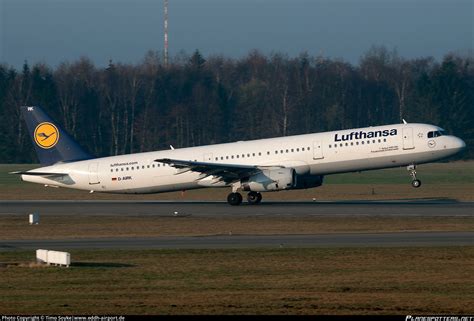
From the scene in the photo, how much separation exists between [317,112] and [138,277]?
10518 cm

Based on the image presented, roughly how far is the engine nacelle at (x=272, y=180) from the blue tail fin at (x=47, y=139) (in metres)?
11.3

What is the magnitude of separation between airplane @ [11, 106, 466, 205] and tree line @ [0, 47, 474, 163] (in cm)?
6225

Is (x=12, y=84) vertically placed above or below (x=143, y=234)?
above

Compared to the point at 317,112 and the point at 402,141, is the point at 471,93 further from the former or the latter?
the point at 402,141

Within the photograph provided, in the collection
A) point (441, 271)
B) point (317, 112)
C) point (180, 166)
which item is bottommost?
point (441, 271)

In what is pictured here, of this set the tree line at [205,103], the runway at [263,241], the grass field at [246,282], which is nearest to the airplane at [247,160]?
the runway at [263,241]

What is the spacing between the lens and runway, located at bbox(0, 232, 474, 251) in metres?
34.5

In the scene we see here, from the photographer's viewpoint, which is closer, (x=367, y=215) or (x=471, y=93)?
(x=367, y=215)

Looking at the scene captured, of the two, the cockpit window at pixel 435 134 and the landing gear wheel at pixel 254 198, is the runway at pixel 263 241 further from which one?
the landing gear wheel at pixel 254 198

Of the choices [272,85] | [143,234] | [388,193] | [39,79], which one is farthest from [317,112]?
[143,234]

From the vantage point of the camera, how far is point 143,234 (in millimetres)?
40250

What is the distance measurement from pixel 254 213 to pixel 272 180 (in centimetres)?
366

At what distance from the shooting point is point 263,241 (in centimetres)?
3600

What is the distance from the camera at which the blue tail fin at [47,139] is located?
57531 millimetres
